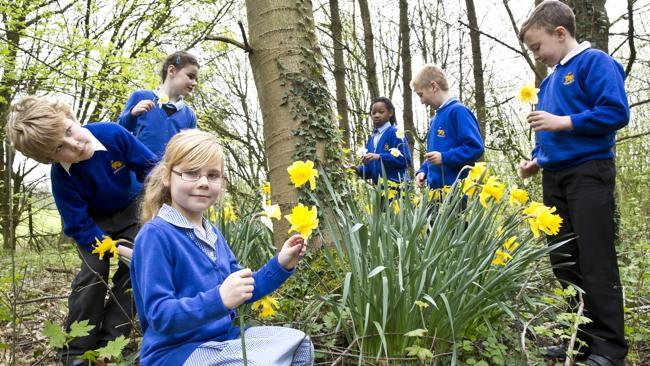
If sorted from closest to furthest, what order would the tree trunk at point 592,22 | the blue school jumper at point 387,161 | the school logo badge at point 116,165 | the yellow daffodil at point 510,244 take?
the yellow daffodil at point 510,244 < the school logo badge at point 116,165 < the tree trunk at point 592,22 < the blue school jumper at point 387,161

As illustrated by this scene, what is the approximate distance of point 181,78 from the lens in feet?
10.6

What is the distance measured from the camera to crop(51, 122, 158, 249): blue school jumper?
2.29 m

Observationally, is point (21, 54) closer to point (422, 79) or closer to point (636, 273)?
point (422, 79)

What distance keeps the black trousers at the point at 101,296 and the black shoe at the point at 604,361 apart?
78.3 inches

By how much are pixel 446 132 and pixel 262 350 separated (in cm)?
233

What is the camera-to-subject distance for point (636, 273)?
10.3ft

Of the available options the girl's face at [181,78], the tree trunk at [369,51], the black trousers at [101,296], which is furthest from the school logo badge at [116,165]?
the tree trunk at [369,51]

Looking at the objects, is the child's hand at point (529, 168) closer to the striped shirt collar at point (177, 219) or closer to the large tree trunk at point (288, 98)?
the large tree trunk at point (288, 98)

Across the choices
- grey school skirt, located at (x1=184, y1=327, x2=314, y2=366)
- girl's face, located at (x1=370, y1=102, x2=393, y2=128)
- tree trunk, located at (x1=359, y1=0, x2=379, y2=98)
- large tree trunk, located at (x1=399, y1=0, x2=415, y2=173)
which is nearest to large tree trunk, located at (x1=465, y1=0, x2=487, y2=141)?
large tree trunk, located at (x1=399, y1=0, x2=415, y2=173)

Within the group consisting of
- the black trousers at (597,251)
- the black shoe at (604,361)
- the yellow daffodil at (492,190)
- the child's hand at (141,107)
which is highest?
the child's hand at (141,107)

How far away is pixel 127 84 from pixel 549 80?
748cm

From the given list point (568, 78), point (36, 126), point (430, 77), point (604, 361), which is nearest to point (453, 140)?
point (430, 77)

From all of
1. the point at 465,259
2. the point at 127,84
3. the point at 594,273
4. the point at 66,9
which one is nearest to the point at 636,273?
the point at 594,273

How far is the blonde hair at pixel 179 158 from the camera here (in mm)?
1628
